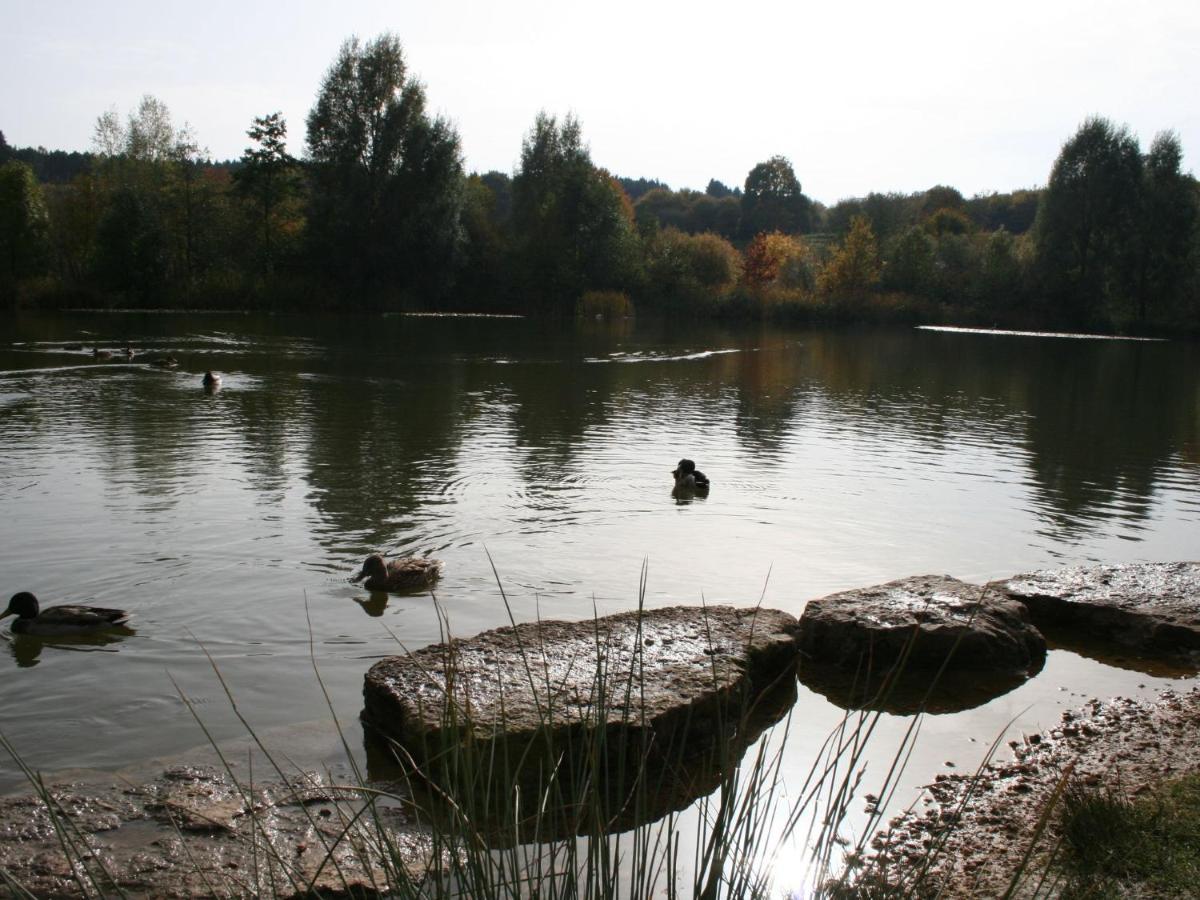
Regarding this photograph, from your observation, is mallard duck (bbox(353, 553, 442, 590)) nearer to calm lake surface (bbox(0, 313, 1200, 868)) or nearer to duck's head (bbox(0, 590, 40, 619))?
calm lake surface (bbox(0, 313, 1200, 868))

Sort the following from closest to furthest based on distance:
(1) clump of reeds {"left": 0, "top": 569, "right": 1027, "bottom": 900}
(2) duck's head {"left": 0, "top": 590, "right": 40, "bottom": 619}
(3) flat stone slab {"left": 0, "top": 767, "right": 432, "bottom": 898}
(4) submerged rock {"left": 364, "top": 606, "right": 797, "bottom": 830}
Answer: (1) clump of reeds {"left": 0, "top": 569, "right": 1027, "bottom": 900} < (3) flat stone slab {"left": 0, "top": 767, "right": 432, "bottom": 898} < (4) submerged rock {"left": 364, "top": 606, "right": 797, "bottom": 830} < (2) duck's head {"left": 0, "top": 590, "right": 40, "bottom": 619}

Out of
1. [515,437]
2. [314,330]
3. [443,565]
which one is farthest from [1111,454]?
[314,330]

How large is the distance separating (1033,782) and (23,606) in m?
6.76

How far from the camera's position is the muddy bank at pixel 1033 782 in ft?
13.8

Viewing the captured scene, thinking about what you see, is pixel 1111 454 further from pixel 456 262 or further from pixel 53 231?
pixel 53 231

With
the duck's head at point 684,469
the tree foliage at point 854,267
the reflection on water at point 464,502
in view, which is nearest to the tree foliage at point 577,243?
the tree foliage at point 854,267

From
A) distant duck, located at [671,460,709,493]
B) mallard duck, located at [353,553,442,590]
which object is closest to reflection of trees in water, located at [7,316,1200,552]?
mallard duck, located at [353,553,442,590]

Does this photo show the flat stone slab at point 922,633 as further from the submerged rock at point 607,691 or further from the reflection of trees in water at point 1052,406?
the reflection of trees in water at point 1052,406

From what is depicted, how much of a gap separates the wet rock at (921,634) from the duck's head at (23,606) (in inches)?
220

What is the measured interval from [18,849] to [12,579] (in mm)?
4930

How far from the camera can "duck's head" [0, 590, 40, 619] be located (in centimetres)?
697

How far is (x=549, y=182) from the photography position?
71.5 m

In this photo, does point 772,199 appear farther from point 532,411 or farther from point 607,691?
point 607,691

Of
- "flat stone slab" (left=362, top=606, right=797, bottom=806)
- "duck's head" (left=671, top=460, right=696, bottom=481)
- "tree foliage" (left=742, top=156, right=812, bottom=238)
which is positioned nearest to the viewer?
"flat stone slab" (left=362, top=606, right=797, bottom=806)
